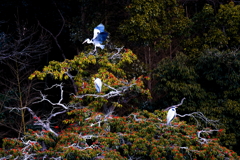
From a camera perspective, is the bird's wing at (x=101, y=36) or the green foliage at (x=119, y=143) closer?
the green foliage at (x=119, y=143)

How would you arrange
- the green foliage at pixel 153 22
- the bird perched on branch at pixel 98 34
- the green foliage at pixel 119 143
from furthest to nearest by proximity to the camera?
the green foliage at pixel 153 22 < the bird perched on branch at pixel 98 34 < the green foliage at pixel 119 143

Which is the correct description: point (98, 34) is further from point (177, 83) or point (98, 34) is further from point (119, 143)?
point (119, 143)

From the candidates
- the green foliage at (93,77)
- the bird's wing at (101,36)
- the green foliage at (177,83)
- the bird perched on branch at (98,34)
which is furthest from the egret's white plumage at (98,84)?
the green foliage at (177,83)

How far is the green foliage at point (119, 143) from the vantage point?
5453mm

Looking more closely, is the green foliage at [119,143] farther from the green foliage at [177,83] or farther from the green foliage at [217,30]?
the green foliage at [217,30]

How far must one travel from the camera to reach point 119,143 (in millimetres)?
5777

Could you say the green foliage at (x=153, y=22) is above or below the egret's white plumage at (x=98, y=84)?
above

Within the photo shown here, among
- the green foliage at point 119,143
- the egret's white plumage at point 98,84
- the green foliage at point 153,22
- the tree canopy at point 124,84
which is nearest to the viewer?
the green foliage at point 119,143

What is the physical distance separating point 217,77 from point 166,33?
112 inches

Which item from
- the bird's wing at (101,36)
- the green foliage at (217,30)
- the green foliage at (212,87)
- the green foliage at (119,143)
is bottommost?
the green foliage at (119,143)

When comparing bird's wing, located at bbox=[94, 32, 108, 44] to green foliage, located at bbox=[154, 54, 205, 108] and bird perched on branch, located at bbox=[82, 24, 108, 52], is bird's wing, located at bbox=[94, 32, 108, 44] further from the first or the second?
green foliage, located at bbox=[154, 54, 205, 108]

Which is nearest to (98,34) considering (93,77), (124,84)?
(93,77)

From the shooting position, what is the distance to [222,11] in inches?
391

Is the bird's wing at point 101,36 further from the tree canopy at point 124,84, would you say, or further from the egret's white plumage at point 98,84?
the egret's white plumage at point 98,84
